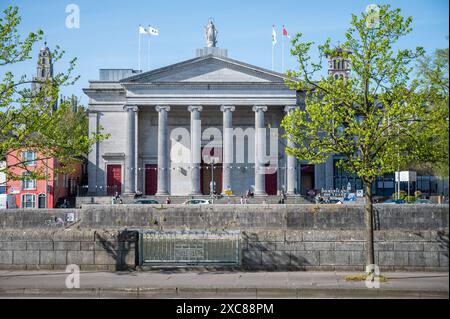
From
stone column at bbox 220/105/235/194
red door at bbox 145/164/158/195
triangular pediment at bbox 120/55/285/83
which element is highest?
triangular pediment at bbox 120/55/285/83

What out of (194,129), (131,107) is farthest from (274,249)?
(131,107)

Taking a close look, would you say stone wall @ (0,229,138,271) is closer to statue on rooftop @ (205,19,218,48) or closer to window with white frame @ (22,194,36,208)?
window with white frame @ (22,194,36,208)

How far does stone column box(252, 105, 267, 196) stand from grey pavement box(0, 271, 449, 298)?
51.2m

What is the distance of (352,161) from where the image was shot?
2083 centimetres

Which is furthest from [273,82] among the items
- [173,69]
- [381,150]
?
[381,150]

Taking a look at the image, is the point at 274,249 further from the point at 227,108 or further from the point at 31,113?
the point at 227,108

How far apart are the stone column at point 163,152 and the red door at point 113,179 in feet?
20.0

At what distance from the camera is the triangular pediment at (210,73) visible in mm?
70688

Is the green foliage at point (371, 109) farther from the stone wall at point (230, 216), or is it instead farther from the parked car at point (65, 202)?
the parked car at point (65, 202)

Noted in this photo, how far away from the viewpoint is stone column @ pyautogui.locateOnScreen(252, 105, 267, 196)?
70.2 meters

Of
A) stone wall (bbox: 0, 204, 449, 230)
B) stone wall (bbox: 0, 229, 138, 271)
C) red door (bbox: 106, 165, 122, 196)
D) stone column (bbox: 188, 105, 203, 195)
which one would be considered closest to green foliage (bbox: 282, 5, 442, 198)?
stone wall (bbox: 0, 229, 138, 271)
